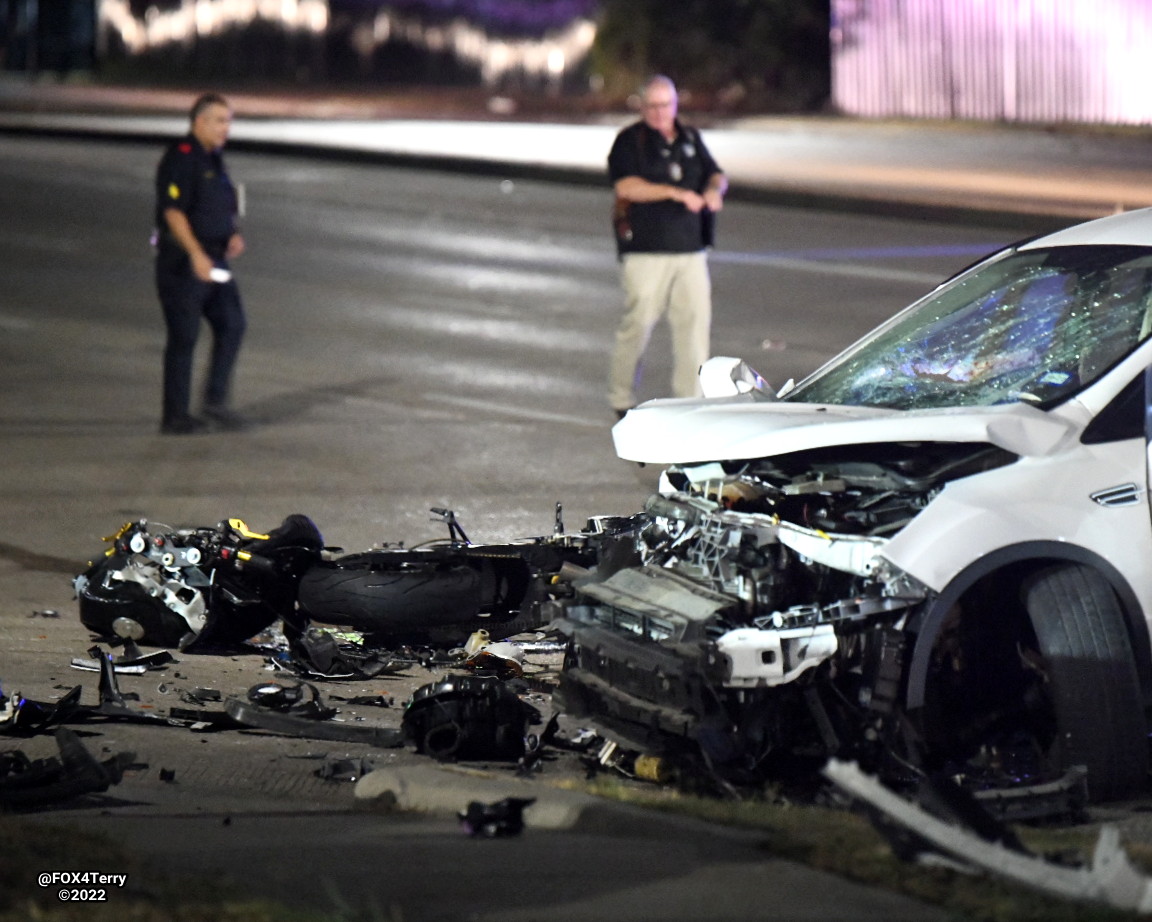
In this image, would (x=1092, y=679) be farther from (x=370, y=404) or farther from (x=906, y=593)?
(x=370, y=404)

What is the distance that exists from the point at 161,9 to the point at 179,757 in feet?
173

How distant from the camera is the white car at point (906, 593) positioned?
5.45m

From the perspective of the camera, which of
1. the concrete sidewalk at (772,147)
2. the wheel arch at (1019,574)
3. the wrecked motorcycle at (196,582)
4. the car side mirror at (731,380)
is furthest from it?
the concrete sidewalk at (772,147)

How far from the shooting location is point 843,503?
5.78 metres

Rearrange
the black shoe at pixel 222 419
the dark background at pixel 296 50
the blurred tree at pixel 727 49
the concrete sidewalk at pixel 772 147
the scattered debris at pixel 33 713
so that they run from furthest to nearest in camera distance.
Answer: the dark background at pixel 296 50 < the blurred tree at pixel 727 49 < the concrete sidewalk at pixel 772 147 < the black shoe at pixel 222 419 < the scattered debris at pixel 33 713

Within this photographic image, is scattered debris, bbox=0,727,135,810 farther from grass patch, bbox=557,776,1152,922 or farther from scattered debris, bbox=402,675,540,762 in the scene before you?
grass patch, bbox=557,776,1152,922

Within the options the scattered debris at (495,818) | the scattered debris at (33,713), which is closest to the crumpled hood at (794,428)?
the scattered debris at (495,818)

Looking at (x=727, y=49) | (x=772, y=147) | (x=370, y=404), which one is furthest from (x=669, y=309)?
(x=727, y=49)

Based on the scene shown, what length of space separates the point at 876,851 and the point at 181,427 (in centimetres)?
776

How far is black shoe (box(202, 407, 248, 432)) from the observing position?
11984 millimetres

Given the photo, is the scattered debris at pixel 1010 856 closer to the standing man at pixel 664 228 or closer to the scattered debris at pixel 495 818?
the scattered debris at pixel 495 818

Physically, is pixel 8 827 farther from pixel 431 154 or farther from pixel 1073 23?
pixel 1073 23

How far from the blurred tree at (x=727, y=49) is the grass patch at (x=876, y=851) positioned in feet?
117

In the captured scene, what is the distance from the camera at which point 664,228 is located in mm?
11766
